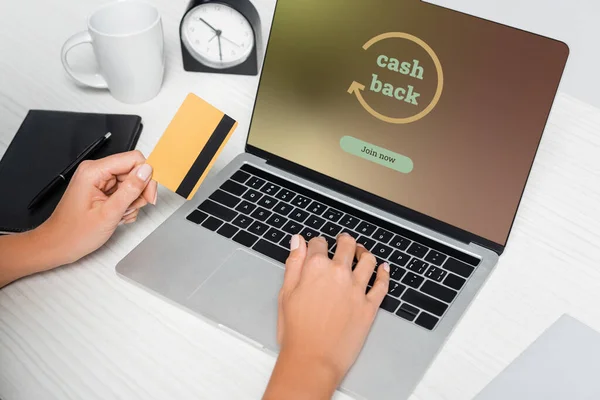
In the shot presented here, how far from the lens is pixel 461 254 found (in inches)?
30.5

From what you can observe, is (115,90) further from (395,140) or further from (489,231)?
(489,231)

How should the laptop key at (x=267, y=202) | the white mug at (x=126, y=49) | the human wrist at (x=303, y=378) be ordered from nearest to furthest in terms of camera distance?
the human wrist at (x=303, y=378), the laptop key at (x=267, y=202), the white mug at (x=126, y=49)

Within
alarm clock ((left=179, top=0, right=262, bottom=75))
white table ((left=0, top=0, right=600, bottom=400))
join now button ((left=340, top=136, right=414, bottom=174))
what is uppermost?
alarm clock ((left=179, top=0, right=262, bottom=75))

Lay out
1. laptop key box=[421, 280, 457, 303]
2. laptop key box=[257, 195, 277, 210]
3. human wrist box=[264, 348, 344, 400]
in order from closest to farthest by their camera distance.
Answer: human wrist box=[264, 348, 344, 400] < laptop key box=[421, 280, 457, 303] < laptop key box=[257, 195, 277, 210]

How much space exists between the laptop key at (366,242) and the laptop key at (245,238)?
0.13 metres

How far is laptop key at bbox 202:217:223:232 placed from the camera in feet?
2.64

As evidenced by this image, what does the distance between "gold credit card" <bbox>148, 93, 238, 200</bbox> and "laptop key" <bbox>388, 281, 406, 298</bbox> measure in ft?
0.84

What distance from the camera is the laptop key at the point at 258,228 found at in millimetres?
798

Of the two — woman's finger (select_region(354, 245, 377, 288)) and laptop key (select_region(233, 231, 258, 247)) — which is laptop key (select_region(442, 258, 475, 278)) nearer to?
woman's finger (select_region(354, 245, 377, 288))

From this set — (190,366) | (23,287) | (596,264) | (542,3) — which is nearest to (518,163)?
(596,264)

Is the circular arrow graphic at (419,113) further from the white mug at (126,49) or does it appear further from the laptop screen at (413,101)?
the white mug at (126,49)

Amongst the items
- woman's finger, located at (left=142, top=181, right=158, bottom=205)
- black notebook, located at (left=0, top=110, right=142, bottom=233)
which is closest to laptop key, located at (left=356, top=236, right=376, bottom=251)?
woman's finger, located at (left=142, top=181, right=158, bottom=205)

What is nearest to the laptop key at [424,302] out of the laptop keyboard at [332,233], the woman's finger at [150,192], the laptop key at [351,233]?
the laptop keyboard at [332,233]

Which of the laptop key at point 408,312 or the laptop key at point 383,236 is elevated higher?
the laptop key at point 383,236
